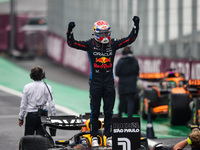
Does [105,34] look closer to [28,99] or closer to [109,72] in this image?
[109,72]

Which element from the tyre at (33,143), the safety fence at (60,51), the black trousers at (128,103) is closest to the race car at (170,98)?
the black trousers at (128,103)

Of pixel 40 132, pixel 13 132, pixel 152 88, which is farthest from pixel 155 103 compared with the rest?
pixel 40 132

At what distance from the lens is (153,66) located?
20672mm

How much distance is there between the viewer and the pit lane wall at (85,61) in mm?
18047

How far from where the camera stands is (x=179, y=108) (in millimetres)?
14133

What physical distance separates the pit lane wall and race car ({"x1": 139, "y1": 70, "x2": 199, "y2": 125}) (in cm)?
167

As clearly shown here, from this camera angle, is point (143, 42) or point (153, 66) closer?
point (153, 66)

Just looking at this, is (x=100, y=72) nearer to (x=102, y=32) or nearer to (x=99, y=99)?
(x=99, y=99)

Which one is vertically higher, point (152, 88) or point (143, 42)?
point (143, 42)

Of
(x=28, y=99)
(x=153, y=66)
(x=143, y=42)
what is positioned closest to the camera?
(x=28, y=99)

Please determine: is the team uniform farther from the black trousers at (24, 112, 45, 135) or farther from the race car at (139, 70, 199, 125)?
the race car at (139, 70, 199, 125)

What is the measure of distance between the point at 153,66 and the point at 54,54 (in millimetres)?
8065

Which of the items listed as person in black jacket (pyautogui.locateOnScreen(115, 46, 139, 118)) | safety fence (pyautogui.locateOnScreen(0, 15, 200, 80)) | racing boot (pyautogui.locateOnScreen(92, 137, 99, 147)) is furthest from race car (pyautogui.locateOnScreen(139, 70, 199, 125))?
racing boot (pyautogui.locateOnScreen(92, 137, 99, 147))

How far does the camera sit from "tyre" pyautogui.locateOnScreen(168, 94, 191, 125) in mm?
14062
